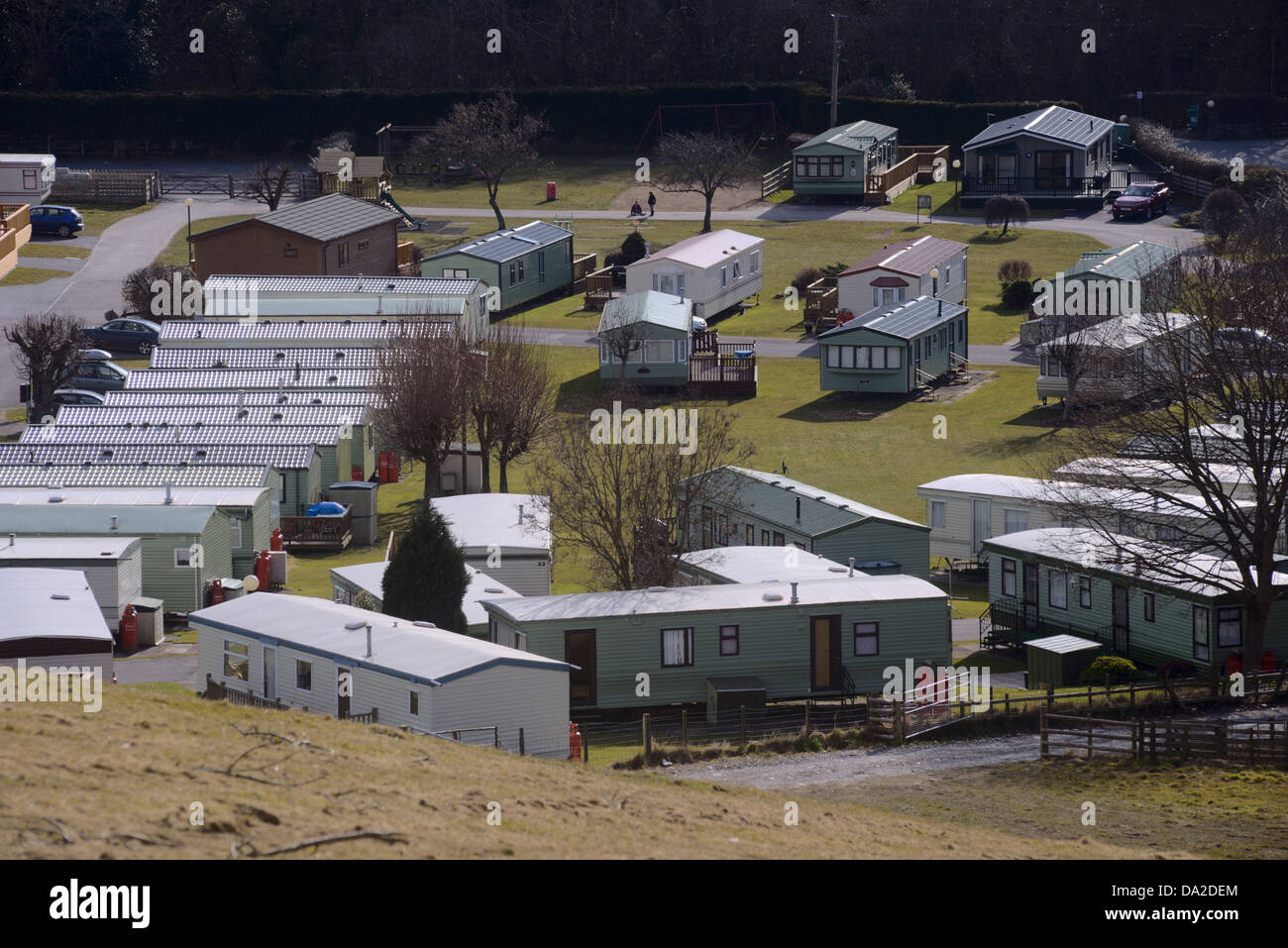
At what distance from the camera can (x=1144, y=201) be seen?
94.2 m

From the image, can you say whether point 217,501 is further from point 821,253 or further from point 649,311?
point 821,253

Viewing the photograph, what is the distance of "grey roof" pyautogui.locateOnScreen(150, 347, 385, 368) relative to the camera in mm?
65812

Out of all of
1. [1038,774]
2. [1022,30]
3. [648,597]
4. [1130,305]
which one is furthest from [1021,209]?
[1038,774]

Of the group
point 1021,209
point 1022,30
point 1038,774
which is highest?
point 1022,30

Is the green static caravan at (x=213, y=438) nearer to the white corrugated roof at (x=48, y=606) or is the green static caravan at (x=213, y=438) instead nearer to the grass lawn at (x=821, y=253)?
the white corrugated roof at (x=48, y=606)

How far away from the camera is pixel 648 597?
39.7 meters

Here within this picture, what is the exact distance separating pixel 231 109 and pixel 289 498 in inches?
2558

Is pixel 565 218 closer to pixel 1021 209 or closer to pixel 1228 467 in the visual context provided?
pixel 1021 209

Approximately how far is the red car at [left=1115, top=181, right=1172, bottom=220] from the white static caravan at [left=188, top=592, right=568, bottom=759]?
218 ft

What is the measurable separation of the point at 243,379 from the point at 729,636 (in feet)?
101

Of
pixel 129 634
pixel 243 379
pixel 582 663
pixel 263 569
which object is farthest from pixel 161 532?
pixel 243 379

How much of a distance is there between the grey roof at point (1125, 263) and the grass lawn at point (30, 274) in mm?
45670

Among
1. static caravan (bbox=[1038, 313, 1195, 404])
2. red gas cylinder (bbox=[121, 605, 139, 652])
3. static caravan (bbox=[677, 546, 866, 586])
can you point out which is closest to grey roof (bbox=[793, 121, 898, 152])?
static caravan (bbox=[1038, 313, 1195, 404])

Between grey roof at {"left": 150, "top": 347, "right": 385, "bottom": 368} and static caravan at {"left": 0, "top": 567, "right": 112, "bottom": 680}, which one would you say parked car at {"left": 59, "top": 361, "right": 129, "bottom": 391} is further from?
static caravan at {"left": 0, "top": 567, "right": 112, "bottom": 680}
